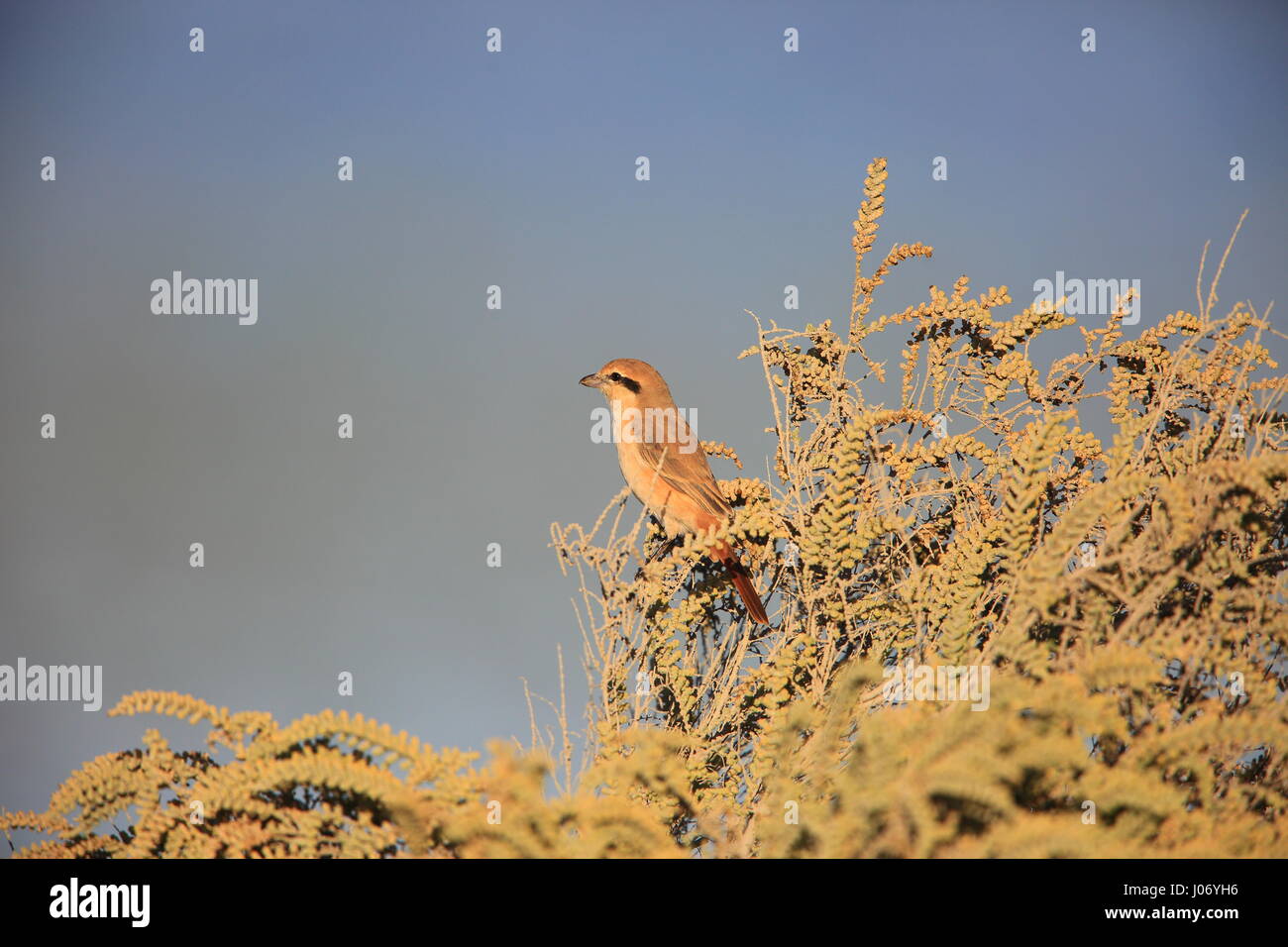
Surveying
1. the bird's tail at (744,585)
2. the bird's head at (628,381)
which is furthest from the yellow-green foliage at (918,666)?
the bird's head at (628,381)

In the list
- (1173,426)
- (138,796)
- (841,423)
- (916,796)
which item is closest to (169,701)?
(138,796)

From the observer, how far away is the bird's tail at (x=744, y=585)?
119 inches

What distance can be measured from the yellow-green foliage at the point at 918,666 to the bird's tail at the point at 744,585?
0.05 metres

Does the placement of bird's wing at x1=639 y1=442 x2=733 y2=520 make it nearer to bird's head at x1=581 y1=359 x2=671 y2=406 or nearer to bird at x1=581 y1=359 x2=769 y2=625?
bird at x1=581 y1=359 x2=769 y2=625

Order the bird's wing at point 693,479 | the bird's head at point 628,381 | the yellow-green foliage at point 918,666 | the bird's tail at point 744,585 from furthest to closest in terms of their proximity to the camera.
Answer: the bird's head at point 628,381 < the bird's wing at point 693,479 < the bird's tail at point 744,585 < the yellow-green foliage at point 918,666

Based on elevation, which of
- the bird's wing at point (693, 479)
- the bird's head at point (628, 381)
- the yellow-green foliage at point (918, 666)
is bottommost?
the yellow-green foliage at point (918, 666)

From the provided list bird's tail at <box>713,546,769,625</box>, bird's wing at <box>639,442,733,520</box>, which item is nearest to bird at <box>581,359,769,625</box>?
bird's wing at <box>639,442,733,520</box>

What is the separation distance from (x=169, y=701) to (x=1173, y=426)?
9.35 feet

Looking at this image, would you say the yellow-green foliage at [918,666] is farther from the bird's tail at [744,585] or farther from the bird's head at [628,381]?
the bird's head at [628,381]

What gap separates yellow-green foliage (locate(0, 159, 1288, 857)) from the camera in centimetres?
160

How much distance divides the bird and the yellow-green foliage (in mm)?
1249

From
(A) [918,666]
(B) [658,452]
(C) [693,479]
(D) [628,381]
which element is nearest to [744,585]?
(A) [918,666]

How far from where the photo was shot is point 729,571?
313 centimetres

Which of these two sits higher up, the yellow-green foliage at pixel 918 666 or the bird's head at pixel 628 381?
the bird's head at pixel 628 381
